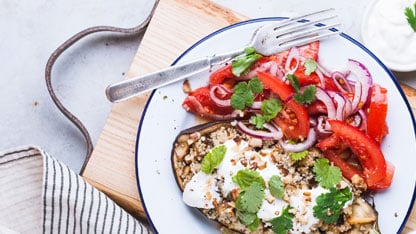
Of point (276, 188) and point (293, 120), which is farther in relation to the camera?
point (293, 120)

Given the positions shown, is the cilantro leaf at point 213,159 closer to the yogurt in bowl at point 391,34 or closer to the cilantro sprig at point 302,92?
the cilantro sprig at point 302,92

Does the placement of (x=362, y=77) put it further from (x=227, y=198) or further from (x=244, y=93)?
(x=227, y=198)

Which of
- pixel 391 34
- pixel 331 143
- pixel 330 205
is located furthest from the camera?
pixel 391 34

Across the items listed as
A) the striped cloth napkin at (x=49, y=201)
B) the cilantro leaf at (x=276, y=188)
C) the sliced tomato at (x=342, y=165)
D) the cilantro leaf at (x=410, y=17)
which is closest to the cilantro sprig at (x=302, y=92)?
the sliced tomato at (x=342, y=165)

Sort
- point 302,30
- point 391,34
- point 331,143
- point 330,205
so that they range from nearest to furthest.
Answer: point 330,205, point 331,143, point 302,30, point 391,34

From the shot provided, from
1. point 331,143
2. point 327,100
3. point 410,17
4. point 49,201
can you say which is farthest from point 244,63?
point 49,201

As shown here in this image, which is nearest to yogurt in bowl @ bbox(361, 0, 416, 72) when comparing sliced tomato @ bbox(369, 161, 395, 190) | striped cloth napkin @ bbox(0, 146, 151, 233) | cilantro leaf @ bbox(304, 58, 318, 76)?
cilantro leaf @ bbox(304, 58, 318, 76)

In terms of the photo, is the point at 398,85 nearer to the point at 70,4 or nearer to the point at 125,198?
the point at 125,198
